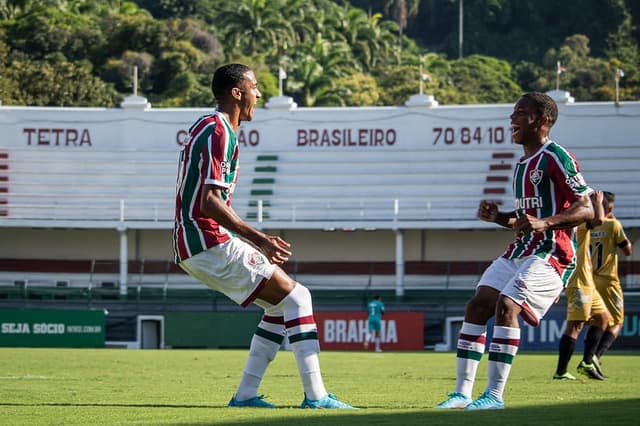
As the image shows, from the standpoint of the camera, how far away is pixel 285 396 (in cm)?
1084

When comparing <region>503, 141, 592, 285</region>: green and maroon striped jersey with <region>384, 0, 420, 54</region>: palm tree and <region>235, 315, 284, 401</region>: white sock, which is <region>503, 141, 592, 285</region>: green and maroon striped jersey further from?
<region>384, 0, 420, 54</region>: palm tree

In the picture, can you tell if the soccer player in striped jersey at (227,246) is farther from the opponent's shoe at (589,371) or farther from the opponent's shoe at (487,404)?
the opponent's shoe at (589,371)

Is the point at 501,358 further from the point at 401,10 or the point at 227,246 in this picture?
the point at 401,10

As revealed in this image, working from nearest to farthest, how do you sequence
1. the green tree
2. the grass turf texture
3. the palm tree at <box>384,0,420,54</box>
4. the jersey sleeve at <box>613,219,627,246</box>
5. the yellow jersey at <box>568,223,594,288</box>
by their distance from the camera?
the grass turf texture, the yellow jersey at <box>568,223,594,288</box>, the jersey sleeve at <box>613,219,627,246</box>, the green tree, the palm tree at <box>384,0,420,54</box>

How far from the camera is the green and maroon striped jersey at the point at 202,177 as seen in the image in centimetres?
859

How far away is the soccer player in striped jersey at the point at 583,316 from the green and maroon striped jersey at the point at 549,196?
14.9ft

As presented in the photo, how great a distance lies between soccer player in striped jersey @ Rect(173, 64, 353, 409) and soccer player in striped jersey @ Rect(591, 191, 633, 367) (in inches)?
290

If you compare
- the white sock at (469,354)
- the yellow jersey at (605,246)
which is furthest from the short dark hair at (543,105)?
the yellow jersey at (605,246)

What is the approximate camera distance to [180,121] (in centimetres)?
4616

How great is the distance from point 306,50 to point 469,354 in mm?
71552

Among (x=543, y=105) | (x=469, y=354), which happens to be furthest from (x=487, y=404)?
(x=543, y=105)

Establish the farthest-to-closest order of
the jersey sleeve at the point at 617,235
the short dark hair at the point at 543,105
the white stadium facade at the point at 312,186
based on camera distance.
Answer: the white stadium facade at the point at 312,186 < the jersey sleeve at the point at 617,235 < the short dark hair at the point at 543,105

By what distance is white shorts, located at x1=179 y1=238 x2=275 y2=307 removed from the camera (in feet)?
28.2

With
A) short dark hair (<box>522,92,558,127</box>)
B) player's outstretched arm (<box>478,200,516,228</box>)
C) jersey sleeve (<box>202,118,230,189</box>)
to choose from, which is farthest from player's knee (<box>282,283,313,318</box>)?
short dark hair (<box>522,92,558,127</box>)
